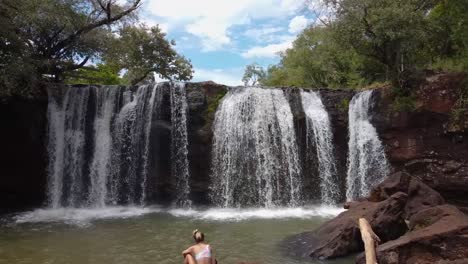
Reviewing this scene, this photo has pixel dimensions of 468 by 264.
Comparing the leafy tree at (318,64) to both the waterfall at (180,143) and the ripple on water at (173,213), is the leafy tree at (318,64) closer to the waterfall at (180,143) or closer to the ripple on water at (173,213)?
the waterfall at (180,143)

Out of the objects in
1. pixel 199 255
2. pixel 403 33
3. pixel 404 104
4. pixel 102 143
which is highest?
pixel 403 33

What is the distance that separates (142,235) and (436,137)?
12176 millimetres

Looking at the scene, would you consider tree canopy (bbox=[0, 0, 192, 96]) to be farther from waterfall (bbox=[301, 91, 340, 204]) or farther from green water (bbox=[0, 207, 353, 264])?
waterfall (bbox=[301, 91, 340, 204])

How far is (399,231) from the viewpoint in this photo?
10.9 meters

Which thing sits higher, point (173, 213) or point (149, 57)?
point (149, 57)

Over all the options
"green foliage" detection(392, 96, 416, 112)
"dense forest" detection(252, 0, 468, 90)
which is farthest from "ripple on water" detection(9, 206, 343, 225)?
"dense forest" detection(252, 0, 468, 90)

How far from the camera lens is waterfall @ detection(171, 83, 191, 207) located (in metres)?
20.1

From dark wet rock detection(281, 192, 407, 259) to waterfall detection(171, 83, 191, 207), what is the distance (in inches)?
361

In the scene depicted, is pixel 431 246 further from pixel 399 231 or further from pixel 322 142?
pixel 322 142

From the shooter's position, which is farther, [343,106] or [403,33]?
[343,106]

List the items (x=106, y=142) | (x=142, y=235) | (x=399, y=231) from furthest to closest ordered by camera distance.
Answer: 1. (x=106, y=142)
2. (x=142, y=235)
3. (x=399, y=231)

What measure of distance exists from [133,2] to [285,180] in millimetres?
11066

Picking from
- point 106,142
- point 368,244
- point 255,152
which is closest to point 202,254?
point 368,244

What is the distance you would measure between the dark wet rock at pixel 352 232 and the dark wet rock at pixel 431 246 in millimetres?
1114
